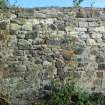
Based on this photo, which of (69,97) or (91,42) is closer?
(69,97)

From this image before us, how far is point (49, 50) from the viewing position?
27.9 ft

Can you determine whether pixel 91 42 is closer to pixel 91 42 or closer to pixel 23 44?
pixel 91 42

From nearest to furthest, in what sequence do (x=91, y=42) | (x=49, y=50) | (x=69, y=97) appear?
(x=69, y=97) → (x=49, y=50) → (x=91, y=42)

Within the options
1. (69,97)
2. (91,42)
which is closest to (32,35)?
(91,42)

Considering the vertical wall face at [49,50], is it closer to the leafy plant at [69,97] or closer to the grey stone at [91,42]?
the grey stone at [91,42]

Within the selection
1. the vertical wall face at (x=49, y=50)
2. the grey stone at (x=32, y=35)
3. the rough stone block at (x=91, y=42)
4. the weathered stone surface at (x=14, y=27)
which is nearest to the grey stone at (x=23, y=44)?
Result: the vertical wall face at (x=49, y=50)

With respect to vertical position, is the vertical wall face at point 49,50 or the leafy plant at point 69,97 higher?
the vertical wall face at point 49,50

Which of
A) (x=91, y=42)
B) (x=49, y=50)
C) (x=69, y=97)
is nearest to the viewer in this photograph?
(x=69, y=97)

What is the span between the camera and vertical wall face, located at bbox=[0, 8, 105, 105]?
8406mm

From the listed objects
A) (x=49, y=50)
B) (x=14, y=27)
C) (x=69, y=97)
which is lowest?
(x=69, y=97)

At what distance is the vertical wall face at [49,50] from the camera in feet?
27.6

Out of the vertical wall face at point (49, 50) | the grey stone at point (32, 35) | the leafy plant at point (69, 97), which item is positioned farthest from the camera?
the grey stone at point (32, 35)

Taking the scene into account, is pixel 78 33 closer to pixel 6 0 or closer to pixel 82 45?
pixel 82 45

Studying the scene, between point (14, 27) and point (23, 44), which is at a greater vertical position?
point (14, 27)
